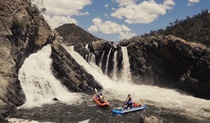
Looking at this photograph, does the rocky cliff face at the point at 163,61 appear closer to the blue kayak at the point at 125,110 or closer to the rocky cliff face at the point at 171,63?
the rocky cliff face at the point at 171,63

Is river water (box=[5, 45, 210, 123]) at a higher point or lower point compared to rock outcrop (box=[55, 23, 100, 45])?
lower

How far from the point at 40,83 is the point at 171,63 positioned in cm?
2560

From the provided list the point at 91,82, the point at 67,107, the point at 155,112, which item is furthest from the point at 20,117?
the point at 91,82

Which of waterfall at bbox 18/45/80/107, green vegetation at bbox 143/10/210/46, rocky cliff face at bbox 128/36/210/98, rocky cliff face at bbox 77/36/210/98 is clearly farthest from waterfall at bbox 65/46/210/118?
green vegetation at bbox 143/10/210/46

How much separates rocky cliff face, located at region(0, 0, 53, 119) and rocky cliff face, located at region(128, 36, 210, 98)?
20.1 meters

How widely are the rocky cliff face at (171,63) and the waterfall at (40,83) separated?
19.3 meters

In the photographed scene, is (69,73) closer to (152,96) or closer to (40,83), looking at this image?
(40,83)

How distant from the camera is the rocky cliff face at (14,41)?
34.5m

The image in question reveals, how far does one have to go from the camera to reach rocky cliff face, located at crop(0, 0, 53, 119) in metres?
34.5

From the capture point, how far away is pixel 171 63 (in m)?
58.0

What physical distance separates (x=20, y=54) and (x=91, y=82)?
14.3 meters

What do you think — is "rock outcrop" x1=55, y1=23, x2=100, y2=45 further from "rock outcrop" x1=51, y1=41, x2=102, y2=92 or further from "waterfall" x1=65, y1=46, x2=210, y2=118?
"rock outcrop" x1=51, y1=41, x2=102, y2=92

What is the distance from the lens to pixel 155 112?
127 feet

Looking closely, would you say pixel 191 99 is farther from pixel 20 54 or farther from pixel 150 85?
pixel 20 54
